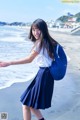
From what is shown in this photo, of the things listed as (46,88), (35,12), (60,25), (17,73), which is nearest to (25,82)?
(17,73)

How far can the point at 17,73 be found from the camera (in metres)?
4.16

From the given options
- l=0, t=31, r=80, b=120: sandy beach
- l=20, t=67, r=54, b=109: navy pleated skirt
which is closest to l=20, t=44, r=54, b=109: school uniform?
l=20, t=67, r=54, b=109: navy pleated skirt

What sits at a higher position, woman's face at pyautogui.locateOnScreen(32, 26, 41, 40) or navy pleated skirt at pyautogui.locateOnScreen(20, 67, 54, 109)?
woman's face at pyautogui.locateOnScreen(32, 26, 41, 40)

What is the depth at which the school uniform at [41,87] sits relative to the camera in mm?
2443

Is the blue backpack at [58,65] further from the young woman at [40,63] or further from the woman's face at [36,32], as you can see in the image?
the woman's face at [36,32]

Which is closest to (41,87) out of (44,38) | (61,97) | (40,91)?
(40,91)

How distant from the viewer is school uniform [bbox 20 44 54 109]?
2443 millimetres

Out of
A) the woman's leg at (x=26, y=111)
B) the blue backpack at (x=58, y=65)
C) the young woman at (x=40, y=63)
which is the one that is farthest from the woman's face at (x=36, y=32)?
the woman's leg at (x=26, y=111)

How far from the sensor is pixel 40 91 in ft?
8.09

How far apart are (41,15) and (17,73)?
1.18 m

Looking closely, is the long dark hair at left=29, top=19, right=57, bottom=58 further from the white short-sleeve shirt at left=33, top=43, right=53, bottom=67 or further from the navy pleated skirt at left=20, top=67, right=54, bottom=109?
the navy pleated skirt at left=20, top=67, right=54, bottom=109

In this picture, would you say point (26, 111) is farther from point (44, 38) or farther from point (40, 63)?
point (44, 38)

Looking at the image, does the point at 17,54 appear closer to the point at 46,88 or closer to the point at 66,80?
the point at 66,80

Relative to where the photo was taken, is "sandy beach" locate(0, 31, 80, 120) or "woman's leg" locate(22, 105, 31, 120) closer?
"woman's leg" locate(22, 105, 31, 120)
